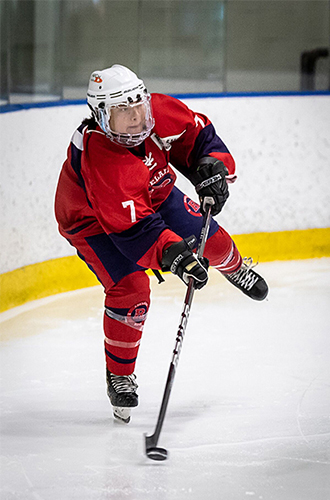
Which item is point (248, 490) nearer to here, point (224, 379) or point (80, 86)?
point (224, 379)

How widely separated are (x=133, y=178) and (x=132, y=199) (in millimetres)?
70

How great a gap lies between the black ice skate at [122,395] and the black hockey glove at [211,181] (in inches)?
23.2

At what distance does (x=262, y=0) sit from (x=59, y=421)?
497 cm

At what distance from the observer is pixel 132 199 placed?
7.14ft

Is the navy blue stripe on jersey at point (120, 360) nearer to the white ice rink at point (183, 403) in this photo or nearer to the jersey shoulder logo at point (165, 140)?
the white ice rink at point (183, 403)

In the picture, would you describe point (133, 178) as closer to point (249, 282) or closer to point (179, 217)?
point (179, 217)

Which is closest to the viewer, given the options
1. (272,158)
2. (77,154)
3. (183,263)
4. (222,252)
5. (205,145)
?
(183,263)

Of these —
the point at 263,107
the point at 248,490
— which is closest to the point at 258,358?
the point at 248,490

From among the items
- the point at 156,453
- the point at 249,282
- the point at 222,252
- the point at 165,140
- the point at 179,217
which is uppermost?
the point at 165,140

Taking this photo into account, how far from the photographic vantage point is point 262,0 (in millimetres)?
6613

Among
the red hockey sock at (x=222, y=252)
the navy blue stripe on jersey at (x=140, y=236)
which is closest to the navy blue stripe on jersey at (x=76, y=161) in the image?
the navy blue stripe on jersey at (x=140, y=236)

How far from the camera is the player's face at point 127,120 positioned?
7.34ft

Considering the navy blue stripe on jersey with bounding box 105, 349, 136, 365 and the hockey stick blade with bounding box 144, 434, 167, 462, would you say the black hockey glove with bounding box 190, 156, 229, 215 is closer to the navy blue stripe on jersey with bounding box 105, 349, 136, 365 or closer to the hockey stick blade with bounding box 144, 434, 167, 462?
the navy blue stripe on jersey with bounding box 105, 349, 136, 365

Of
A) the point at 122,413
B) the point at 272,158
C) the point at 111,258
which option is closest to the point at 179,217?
the point at 111,258
